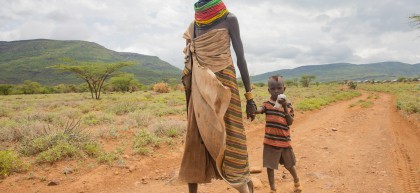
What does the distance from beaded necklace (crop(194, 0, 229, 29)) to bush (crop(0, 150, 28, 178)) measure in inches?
147

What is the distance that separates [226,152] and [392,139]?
18.5 feet

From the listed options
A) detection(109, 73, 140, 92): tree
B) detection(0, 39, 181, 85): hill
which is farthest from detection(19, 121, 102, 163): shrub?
detection(0, 39, 181, 85): hill

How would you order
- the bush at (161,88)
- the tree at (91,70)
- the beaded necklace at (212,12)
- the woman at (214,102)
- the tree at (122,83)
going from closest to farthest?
1. the woman at (214,102)
2. the beaded necklace at (212,12)
3. the tree at (91,70)
4. the bush at (161,88)
5. the tree at (122,83)

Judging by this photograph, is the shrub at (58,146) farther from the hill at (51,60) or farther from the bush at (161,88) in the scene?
the hill at (51,60)

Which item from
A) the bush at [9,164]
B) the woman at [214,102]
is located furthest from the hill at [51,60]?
the woman at [214,102]

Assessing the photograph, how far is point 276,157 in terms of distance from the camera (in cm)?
347

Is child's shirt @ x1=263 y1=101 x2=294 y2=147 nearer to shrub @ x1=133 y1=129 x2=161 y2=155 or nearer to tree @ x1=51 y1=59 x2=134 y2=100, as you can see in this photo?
shrub @ x1=133 y1=129 x2=161 y2=155

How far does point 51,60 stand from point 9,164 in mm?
123453

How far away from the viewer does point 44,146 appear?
5.27 metres

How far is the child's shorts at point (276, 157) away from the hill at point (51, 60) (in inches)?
3254

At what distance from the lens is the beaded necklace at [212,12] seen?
254cm

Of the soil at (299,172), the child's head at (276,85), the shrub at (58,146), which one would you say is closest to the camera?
the child's head at (276,85)

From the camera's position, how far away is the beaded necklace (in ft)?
8.35

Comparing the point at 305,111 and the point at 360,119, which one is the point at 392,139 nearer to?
the point at 360,119
